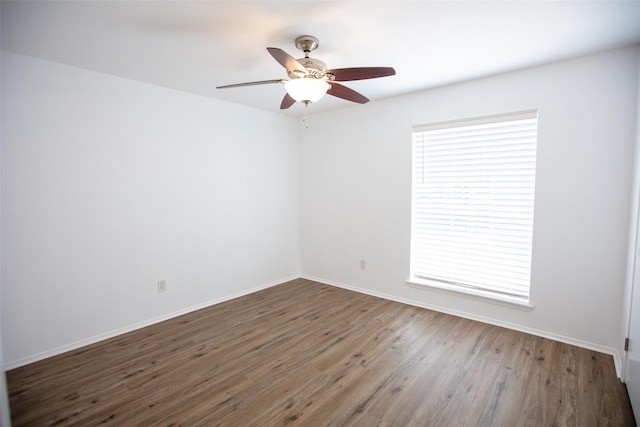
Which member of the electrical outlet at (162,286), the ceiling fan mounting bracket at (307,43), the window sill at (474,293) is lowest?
the window sill at (474,293)

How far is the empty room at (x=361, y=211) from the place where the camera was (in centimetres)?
196

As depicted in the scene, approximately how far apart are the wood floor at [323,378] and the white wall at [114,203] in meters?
0.33

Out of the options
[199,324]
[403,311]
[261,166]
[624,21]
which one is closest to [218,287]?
[199,324]

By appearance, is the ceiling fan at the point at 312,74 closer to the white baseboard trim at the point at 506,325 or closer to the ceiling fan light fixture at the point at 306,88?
the ceiling fan light fixture at the point at 306,88

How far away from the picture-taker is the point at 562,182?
2652 millimetres

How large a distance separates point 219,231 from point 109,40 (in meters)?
2.14

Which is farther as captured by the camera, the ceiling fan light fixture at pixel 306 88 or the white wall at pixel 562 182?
the white wall at pixel 562 182

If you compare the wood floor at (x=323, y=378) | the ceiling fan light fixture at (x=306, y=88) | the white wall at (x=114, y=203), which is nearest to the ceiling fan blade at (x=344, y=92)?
the ceiling fan light fixture at (x=306, y=88)

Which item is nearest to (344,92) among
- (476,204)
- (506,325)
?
(476,204)

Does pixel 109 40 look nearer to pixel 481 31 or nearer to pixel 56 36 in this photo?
pixel 56 36

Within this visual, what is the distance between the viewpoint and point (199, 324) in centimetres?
317

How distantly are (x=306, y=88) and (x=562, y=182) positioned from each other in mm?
2318

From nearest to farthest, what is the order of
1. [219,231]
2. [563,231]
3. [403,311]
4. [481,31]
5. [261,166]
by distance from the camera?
[481,31]
[563,231]
[403,311]
[219,231]
[261,166]

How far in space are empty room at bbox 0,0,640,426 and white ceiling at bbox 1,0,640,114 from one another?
2cm
